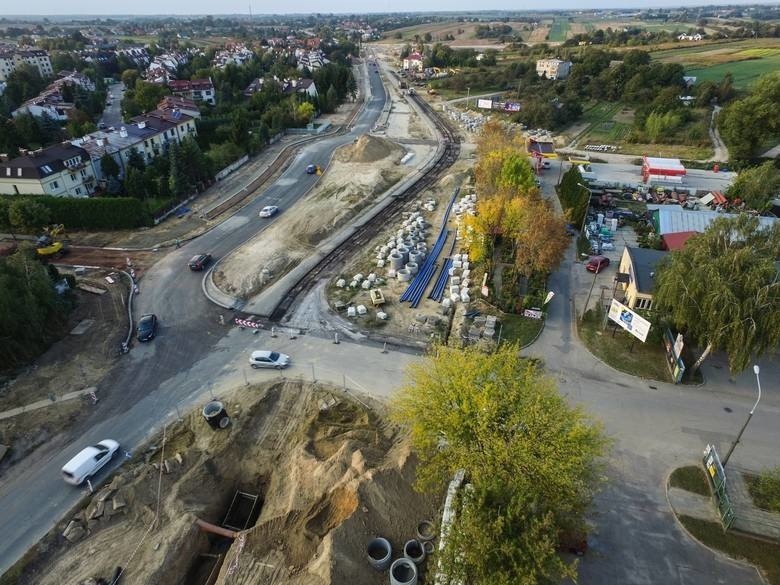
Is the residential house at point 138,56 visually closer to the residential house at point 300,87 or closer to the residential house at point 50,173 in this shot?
the residential house at point 300,87

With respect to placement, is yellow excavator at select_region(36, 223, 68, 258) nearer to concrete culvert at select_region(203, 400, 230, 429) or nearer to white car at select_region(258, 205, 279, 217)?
white car at select_region(258, 205, 279, 217)

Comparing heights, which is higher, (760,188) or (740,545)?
(760,188)

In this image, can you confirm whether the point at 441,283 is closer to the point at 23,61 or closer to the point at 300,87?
the point at 300,87

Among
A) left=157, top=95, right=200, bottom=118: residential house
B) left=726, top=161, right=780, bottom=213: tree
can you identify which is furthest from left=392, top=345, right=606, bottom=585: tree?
left=157, top=95, right=200, bottom=118: residential house

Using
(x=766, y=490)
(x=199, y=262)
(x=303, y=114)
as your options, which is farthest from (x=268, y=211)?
(x=766, y=490)

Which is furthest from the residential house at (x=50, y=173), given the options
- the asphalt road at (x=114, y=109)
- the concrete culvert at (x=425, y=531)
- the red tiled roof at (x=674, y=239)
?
the red tiled roof at (x=674, y=239)

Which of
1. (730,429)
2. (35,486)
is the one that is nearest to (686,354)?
(730,429)
